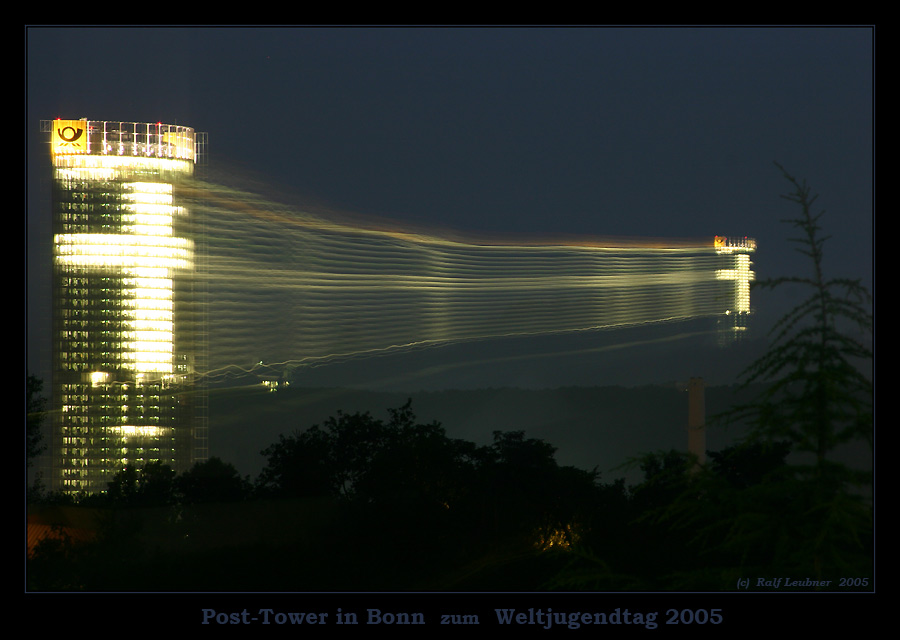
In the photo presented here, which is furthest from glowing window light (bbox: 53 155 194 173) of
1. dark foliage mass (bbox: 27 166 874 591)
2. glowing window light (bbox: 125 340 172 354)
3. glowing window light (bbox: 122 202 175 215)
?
dark foliage mass (bbox: 27 166 874 591)

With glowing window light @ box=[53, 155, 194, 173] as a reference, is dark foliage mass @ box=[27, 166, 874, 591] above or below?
below

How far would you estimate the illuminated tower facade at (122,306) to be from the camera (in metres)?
42.8

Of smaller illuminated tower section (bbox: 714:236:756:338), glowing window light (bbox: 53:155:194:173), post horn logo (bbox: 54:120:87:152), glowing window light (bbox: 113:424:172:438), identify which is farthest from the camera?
glowing window light (bbox: 53:155:194:173)

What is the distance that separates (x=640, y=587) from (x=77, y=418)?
45486 millimetres

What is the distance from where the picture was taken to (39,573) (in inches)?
516

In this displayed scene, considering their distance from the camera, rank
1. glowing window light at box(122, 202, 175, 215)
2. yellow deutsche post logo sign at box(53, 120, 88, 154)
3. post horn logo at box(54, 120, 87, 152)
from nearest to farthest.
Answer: post horn logo at box(54, 120, 87, 152) < yellow deutsche post logo sign at box(53, 120, 88, 154) < glowing window light at box(122, 202, 175, 215)

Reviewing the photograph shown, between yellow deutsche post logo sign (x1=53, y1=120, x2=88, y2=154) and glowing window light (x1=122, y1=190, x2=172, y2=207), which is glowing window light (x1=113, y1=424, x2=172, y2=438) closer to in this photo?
yellow deutsche post logo sign (x1=53, y1=120, x2=88, y2=154)

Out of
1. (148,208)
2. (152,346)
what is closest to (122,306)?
(152,346)

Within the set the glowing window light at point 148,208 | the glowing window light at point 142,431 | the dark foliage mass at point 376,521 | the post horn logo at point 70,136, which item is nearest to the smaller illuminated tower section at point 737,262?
the dark foliage mass at point 376,521

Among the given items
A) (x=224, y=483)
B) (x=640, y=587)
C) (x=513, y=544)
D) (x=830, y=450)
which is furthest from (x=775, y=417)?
(x=224, y=483)

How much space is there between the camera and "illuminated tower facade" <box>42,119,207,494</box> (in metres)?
42.8

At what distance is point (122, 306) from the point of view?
1992 inches

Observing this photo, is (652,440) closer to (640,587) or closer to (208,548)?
(208,548)

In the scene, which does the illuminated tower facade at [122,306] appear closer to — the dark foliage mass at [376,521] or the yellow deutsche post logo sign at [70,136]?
the yellow deutsche post logo sign at [70,136]
